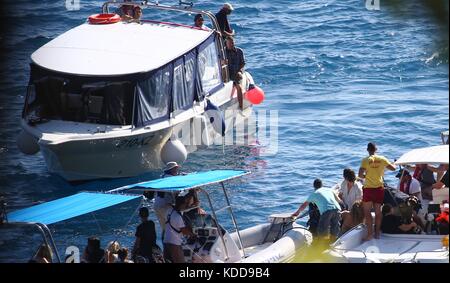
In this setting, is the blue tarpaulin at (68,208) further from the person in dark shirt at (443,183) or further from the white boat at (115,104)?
the person in dark shirt at (443,183)

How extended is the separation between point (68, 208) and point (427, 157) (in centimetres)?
569

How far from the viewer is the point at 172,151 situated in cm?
2156

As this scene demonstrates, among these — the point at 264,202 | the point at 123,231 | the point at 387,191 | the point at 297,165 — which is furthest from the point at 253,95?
the point at 387,191

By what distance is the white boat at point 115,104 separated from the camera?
20578 millimetres

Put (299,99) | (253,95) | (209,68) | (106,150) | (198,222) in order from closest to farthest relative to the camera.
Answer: (198,222) < (106,150) < (209,68) < (253,95) < (299,99)

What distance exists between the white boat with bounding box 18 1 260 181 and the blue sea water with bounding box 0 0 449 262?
731 millimetres

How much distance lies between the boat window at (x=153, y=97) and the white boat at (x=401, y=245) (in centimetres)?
654

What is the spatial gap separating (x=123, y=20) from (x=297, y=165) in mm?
5138

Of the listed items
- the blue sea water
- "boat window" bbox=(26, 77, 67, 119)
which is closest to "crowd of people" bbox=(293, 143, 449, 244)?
the blue sea water

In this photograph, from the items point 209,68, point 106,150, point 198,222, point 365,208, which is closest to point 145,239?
point 198,222

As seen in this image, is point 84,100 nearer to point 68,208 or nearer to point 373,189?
point 68,208

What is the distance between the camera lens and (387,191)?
16.2 meters

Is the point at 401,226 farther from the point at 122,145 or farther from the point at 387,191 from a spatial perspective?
the point at 122,145

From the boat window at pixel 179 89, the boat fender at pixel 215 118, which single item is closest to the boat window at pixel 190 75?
the boat window at pixel 179 89
